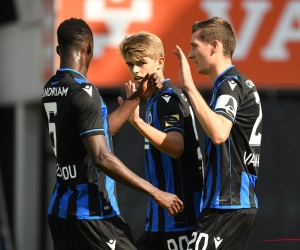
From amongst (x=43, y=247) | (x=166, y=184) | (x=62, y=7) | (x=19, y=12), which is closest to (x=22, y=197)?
(x=43, y=247)

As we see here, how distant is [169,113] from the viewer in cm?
635

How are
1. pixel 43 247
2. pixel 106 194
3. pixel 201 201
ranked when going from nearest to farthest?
pixel 106 194, pixel 201 201, pixel 43 247

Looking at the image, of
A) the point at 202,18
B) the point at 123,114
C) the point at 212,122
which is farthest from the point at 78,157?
the point at 202,18

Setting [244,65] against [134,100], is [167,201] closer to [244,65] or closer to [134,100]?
[134,100]

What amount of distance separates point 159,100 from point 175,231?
0.94 metres

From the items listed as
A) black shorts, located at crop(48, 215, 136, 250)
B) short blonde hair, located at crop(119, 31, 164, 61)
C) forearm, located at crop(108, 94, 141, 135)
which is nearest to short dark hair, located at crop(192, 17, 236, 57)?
short blonde hair, located at crop(119, 31, 164, 61)

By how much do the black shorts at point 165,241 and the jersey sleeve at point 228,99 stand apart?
101 cm

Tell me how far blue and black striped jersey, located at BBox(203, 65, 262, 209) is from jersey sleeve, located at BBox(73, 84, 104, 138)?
0.83 m

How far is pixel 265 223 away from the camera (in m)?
11.9

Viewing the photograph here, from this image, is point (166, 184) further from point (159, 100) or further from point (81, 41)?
point (81, 41)

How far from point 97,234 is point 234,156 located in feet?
3.49

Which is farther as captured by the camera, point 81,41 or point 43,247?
point 43,247

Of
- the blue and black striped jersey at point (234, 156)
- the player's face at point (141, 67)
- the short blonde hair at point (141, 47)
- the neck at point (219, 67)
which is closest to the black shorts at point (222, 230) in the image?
the blue and black striped jersey at point (234, 156)

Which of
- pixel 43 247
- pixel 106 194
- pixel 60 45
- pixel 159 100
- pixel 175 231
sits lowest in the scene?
pixel 43 247
